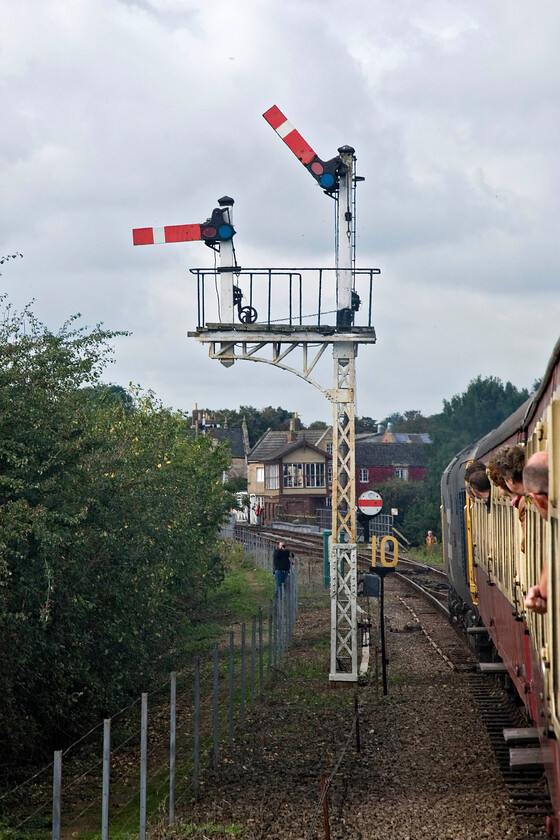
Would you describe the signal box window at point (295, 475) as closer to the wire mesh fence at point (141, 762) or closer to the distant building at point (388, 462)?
the distant building at point (388, 462)

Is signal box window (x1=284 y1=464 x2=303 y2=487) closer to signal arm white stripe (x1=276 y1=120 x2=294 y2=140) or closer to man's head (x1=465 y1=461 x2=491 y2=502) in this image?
signal arm white stripe (x1=276 y1=120 x2=294 y2=140)

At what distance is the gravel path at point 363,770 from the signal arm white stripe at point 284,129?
819 centimetres

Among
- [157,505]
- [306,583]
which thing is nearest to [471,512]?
[157,505]

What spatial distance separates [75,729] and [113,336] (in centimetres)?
484

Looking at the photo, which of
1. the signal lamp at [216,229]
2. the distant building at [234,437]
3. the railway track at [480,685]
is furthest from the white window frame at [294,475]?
the signal lamp at [216,229]

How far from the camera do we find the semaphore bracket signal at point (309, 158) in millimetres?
14547

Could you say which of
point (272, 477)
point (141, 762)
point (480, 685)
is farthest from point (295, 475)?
point (141, 762)

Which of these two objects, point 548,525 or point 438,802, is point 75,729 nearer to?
point 438,802

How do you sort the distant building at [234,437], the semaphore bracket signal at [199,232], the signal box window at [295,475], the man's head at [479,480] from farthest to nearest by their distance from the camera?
the distant building at [234,437] < the signal box window at [295,475] < the semaphore bracket signal at [199,232] < the man's head at [479,480]

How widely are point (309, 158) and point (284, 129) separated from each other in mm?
573

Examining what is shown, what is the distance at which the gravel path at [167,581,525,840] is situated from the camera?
312 inches

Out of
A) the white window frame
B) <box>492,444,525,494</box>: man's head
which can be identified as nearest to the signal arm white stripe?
<box>492,444,525,494</box>: man's head

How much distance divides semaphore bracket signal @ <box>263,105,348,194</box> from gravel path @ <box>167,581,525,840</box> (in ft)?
24.6

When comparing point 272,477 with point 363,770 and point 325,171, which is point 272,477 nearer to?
point 325,171
